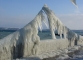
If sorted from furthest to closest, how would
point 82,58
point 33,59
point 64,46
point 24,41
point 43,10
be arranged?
point 64,46 → point 43,10 → point 82,58 → point 24,41 → point 33,59

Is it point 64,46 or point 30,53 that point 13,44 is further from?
point 64,46

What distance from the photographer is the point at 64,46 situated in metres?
25.2

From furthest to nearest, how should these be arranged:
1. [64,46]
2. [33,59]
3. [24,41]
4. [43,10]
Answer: [64,46] → [43,10] → [24,41] → [33,59]

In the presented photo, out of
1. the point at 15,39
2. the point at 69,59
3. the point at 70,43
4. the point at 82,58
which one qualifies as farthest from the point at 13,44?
the point at 70,43

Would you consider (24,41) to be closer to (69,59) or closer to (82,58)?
(69,59)

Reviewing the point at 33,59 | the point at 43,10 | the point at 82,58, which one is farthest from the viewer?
the point at 43,10

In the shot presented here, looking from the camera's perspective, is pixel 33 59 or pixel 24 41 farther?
pixel 24 41

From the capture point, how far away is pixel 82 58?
18.2 m

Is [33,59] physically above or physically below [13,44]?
below

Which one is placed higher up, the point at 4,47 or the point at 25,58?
the point at 4,47

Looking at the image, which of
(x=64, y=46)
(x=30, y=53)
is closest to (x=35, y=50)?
(x=30, y=53)

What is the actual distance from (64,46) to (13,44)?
1031 centimetres

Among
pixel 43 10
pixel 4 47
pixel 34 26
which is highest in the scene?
pixel 43 10

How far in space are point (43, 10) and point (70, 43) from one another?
8.51 metres
